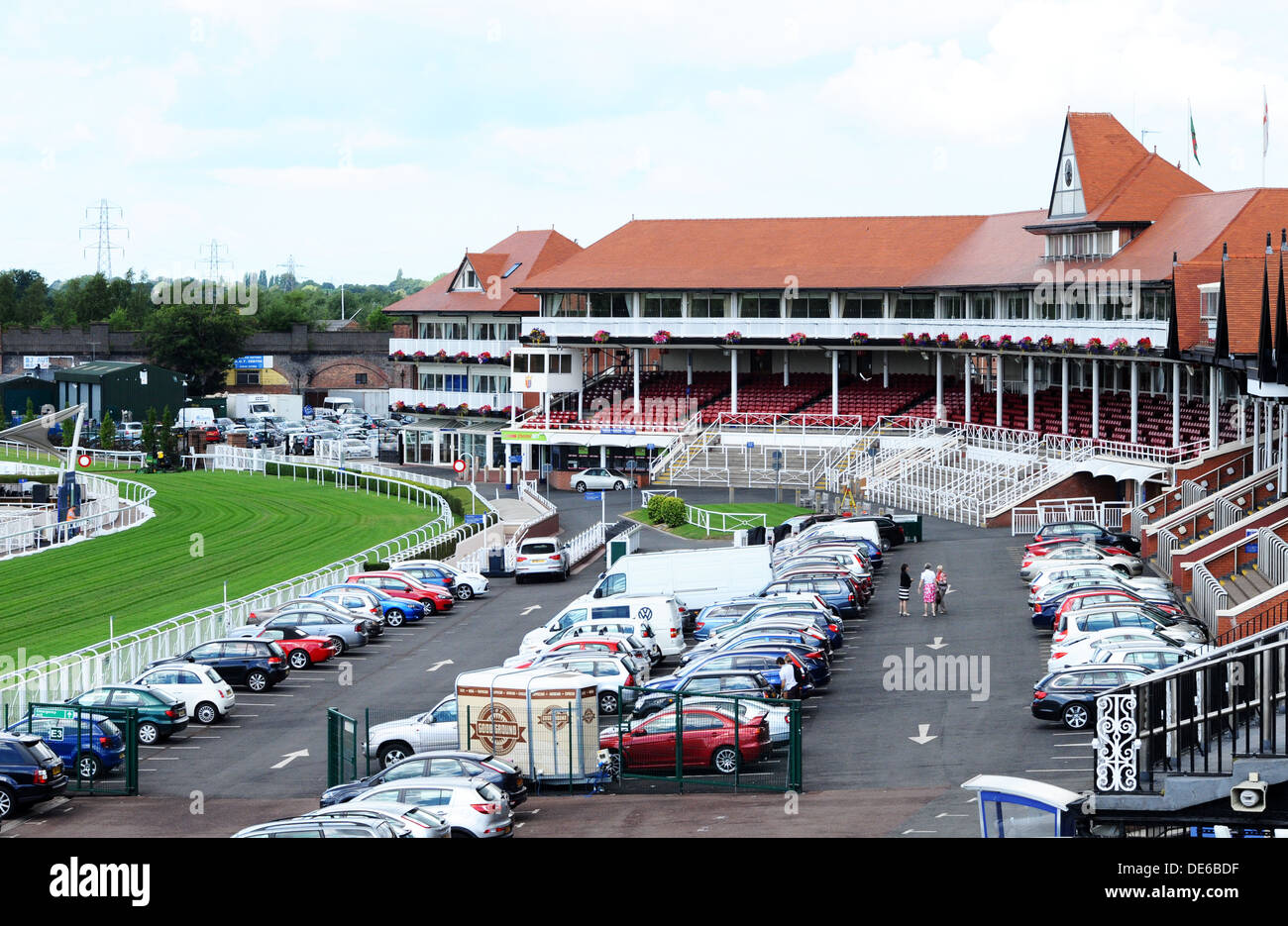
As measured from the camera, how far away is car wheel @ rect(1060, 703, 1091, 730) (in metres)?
27.8

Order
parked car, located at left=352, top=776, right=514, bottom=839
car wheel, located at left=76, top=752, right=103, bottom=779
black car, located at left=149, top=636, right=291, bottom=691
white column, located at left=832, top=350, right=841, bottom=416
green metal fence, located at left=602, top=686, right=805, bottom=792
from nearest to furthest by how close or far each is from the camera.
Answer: parked car, located at left=352, top=776, right=514, bottom=839 < green metal fence, located at left=602, top=686, right=805, bottom=792 < car wheel, located at left=76, top=752, right=103, bottom=779 < black car, located at left=149, top=636, right=291, bottom=691 < white column, located at left=832, top=350, right=841, bottom=416

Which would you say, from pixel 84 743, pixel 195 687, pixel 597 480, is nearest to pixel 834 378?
pixel 597 480

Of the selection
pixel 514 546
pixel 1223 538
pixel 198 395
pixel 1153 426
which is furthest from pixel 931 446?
pixel 198 395

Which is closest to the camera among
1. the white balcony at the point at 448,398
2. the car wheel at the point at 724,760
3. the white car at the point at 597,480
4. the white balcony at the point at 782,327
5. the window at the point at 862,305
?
the car wheel at the point at 724,760

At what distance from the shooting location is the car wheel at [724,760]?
2636cm

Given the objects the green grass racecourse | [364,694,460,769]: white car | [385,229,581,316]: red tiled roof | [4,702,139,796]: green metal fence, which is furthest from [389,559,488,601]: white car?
[385,229,581,316]: red tiled roof

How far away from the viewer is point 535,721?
85.7ft

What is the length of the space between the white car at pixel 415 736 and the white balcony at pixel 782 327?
4294cm

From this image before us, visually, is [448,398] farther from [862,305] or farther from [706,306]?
[862,305]

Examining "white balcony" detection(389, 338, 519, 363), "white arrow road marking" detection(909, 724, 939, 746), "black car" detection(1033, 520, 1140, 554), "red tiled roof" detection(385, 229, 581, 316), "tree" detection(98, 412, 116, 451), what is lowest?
"white arrow road marking" detection(909, 724, 939, 746)

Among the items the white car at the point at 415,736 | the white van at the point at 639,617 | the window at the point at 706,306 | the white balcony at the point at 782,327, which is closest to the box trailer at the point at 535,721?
the white car at the point at 415,736

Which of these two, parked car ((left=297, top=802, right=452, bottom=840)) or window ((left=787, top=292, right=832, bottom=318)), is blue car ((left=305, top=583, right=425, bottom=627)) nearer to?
parked car ((left=297, top=802, right=452, bottom=840))

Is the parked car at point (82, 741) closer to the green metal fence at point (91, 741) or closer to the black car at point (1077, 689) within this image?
the green metal fence at point (91, 741)

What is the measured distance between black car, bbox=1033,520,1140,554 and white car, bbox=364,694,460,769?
25.3m
